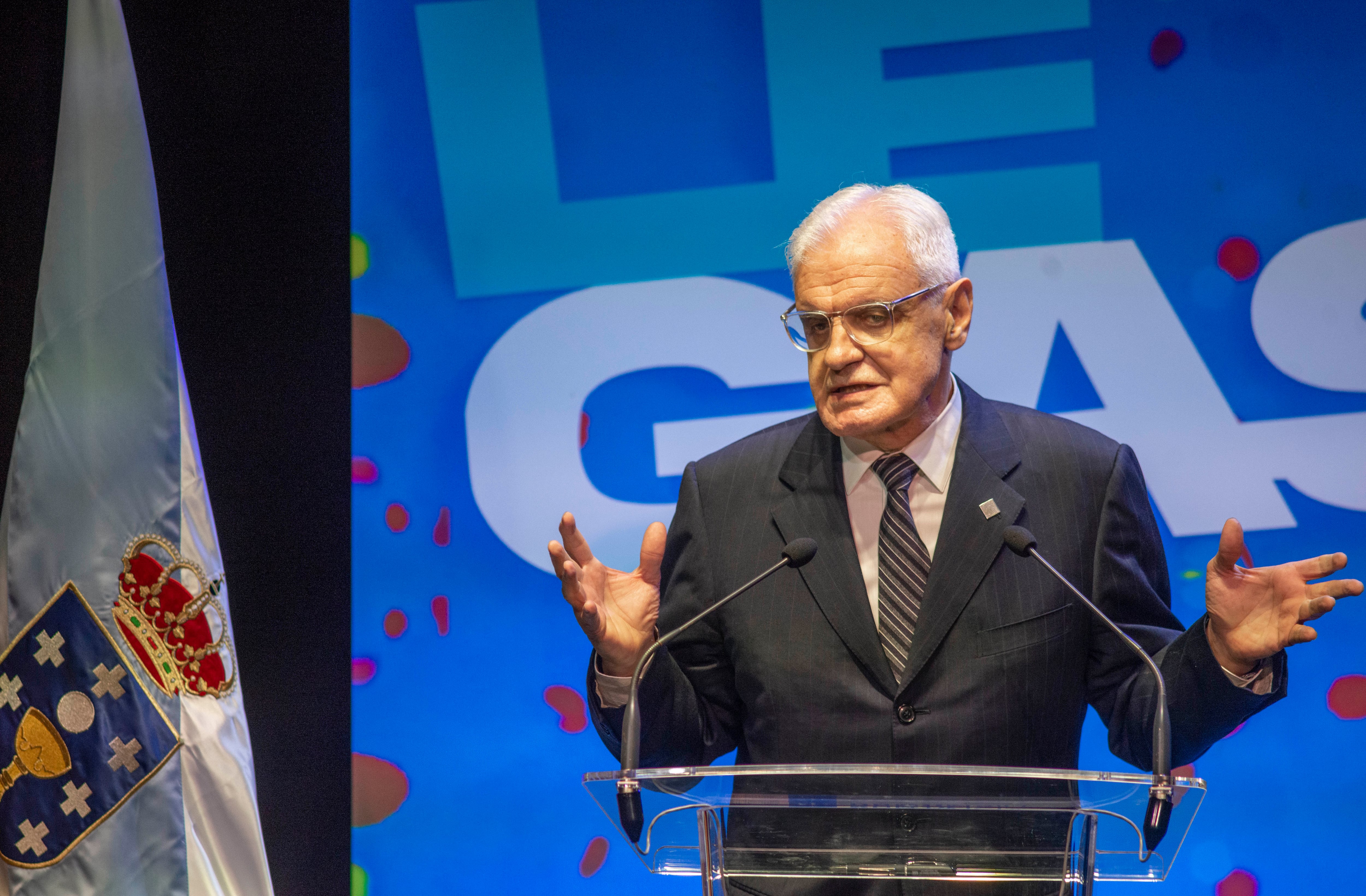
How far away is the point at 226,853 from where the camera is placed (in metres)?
2.62

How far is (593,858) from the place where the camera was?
118 inches

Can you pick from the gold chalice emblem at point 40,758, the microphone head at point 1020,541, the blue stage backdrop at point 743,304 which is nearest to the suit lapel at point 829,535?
the microphone head at point 1020,541

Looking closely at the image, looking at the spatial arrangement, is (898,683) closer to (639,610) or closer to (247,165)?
(639,610)

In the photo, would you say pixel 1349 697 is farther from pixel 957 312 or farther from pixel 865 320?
pixel 865 320

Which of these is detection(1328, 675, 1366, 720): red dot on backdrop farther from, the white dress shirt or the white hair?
the white hair

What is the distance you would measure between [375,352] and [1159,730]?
2.32 meters

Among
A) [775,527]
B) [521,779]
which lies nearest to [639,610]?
[775,527]

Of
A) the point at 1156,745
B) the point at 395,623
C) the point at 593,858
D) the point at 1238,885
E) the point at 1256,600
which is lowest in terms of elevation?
the point at 1238,885

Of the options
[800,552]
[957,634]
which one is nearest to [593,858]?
[957,634]

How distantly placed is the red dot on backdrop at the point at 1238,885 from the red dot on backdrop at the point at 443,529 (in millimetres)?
2159

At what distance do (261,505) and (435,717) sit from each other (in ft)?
2.45

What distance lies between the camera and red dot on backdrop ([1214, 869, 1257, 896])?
2770mm

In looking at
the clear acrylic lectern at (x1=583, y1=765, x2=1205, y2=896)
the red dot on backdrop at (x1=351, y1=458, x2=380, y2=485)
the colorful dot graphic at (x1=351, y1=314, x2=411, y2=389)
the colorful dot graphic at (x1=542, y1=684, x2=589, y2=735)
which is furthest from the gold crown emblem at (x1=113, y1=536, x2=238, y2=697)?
the clear acrylic lectern at (x1=583, y1=765, x2=1205, y2=896)

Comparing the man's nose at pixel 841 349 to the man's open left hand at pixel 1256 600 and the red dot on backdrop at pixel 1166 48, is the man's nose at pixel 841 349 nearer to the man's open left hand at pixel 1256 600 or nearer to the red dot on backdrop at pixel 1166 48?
the man's open left hand at pixel 1256 600
